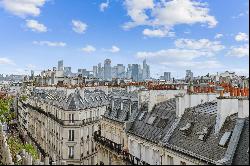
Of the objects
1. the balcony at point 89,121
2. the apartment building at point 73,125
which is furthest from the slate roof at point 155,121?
A: the apartment building at point 73,125

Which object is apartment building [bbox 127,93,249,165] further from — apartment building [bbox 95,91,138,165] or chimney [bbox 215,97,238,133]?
apartment building [bbox 95,91,138,165]

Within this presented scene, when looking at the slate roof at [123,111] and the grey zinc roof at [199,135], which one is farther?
the slate roof at [123,111]

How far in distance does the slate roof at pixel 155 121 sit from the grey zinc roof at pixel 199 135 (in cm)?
157

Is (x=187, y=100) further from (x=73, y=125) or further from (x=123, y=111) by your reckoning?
(x=73, y=125)

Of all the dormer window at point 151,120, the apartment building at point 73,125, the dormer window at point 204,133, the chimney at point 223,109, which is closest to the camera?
the chimney at point 223,109

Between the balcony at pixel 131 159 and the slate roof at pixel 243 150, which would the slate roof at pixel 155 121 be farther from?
the slate roof at pixel 243 150

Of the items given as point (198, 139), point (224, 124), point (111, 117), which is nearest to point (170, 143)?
point (198, 139)

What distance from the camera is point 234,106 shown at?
2384 cm

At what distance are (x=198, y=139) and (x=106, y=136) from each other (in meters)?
17.2

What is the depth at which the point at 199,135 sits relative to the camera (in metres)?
24.7

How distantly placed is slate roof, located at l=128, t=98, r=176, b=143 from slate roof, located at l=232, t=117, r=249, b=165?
8.12m

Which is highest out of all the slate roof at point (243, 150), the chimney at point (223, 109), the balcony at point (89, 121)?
the chimney at point (223, 109)

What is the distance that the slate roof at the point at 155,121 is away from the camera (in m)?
29.5

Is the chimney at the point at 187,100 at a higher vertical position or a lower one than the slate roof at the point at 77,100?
higher
